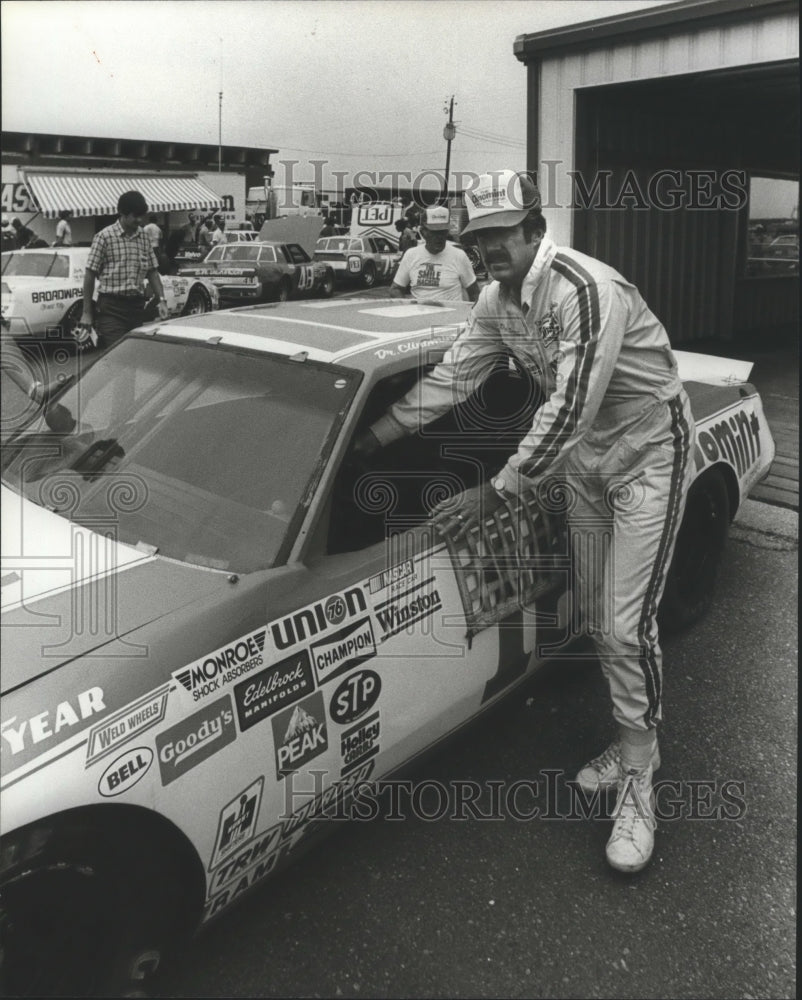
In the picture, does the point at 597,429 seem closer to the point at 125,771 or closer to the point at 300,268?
the point at 125,771

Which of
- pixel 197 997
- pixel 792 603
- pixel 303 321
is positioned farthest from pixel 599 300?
pixel 792 603

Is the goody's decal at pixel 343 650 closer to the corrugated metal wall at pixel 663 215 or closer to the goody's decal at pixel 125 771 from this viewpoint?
the goody's decal at pixel 125 771

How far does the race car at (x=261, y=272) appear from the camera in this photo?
15188mm

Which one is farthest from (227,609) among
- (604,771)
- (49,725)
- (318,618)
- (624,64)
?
(624,64)

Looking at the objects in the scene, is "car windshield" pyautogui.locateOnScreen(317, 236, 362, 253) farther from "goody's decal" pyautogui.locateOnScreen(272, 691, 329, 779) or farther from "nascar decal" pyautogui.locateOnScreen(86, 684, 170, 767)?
"nascar decal" pyautogui.locateOnScreen(86, 684, 170, 767)

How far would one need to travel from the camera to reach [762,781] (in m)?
2.96

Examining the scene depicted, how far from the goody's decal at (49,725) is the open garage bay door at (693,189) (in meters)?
7.76

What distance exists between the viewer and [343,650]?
7.27 feet

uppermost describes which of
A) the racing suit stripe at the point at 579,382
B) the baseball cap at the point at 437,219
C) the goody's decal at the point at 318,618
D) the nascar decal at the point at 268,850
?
the baseball cap at the point at 437,219

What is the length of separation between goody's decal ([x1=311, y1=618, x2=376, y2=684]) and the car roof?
31.5 inches

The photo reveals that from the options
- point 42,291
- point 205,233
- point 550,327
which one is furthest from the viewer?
point 205,233

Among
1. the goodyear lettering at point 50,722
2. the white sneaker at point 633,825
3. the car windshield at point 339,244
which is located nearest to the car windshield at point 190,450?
the goodyear lettering at point 50,722

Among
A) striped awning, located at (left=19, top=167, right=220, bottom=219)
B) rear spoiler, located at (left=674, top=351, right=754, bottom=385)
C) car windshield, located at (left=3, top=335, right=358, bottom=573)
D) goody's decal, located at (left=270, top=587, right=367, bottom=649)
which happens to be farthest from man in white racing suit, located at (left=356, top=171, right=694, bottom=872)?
striped awning, located at (left=19, top=167, right=220, bottom=219)

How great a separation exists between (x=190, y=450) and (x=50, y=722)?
3.43 ft
